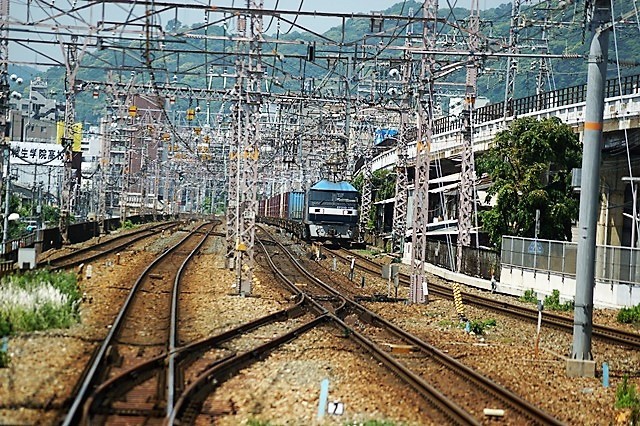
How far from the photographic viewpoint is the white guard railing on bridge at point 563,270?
25.6 metres

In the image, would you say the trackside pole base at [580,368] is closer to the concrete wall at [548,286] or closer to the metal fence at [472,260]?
the concrete wall at [548,286]

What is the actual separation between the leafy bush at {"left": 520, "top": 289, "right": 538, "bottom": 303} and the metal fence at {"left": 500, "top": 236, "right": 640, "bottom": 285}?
0.85m

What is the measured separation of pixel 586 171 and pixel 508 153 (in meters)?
19.9

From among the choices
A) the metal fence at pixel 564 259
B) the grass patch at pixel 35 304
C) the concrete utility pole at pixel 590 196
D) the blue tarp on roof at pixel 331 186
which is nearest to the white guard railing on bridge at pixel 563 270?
the metal fence at pixel 564 259

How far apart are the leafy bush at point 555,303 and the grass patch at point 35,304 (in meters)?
13.6

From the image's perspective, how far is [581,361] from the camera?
574 inches

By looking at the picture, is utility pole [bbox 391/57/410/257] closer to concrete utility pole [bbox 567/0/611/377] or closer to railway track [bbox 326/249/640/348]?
railway track [bbox 326/249/640/348]

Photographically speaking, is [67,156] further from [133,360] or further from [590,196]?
[590,196]

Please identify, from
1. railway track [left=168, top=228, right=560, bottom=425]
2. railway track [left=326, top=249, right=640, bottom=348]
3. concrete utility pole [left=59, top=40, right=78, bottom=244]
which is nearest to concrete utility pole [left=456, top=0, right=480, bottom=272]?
railway track [left=326, top=249, right=640, bottom=348]

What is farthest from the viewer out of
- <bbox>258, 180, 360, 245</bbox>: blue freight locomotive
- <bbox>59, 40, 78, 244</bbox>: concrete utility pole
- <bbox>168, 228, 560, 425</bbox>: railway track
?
<bbox>258, 180, 360, 245</bbox>: blue freight locomotive

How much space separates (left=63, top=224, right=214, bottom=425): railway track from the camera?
9383 millimetres

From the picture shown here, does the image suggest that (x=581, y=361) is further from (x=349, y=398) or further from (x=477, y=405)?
(x=349, y=398)

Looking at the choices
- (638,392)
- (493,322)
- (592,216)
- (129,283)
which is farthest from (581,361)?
(129,283)

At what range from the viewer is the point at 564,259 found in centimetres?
2808
